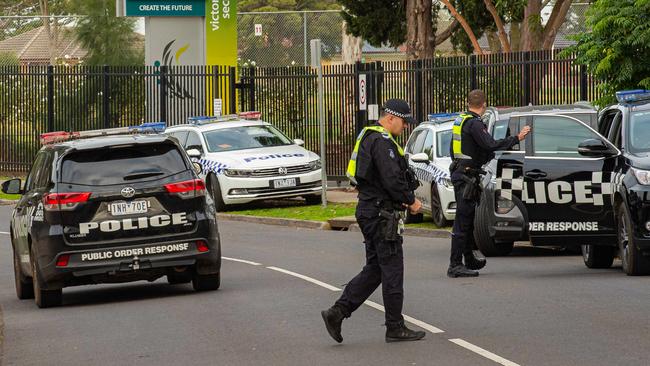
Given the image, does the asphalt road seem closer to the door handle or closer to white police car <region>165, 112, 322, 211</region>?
the door handle

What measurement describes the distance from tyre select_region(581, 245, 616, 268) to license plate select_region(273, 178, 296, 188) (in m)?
10.9

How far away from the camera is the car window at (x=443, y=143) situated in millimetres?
21828

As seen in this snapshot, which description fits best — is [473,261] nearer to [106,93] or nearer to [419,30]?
[419,30]

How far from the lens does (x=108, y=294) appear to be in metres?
15.5

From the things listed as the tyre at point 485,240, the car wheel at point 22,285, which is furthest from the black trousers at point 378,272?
the tyre at point 485,240

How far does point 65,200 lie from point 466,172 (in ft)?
13.5

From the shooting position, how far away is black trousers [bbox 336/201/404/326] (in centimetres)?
1044

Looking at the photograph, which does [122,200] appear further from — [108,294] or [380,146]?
[380,146]

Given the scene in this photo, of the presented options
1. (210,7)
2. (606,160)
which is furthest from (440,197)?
(210,7)

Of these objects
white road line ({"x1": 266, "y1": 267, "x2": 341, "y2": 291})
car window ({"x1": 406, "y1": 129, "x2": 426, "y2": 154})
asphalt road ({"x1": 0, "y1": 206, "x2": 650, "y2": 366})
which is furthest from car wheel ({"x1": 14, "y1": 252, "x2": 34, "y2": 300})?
car window ({"x1": 406, "y1": 129, "x2": 426, "y2": 154})

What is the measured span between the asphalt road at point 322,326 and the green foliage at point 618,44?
336cm

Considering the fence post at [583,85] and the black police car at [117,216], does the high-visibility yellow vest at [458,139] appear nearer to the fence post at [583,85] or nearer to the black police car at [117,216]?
the black police car at [117,216]

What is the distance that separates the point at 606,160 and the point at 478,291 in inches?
95.1

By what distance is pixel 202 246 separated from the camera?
13945 mm
